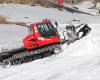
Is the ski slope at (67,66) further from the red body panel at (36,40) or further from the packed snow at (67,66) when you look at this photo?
the red body panel at (36,40)

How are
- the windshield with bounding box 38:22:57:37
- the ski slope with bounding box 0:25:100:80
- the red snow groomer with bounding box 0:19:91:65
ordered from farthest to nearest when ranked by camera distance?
the windshield with bounding box 38:22:57:37
the red snow groomer with bounding box 0:19:91:65
the ski slope with bounding box 0:25:100:80

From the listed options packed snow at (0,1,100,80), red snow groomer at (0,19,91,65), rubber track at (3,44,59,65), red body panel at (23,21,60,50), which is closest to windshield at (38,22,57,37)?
red snow groomer at (0,19,91,65)

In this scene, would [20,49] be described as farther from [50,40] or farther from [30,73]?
[30,73]

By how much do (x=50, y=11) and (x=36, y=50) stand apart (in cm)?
3055

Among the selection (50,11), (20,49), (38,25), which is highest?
(38,25)

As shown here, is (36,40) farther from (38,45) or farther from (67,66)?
(67,66)

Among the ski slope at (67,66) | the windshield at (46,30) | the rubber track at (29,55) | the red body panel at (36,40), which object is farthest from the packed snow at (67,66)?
the windshield at (46,30)

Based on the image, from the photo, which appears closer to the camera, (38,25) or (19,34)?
(38,25)

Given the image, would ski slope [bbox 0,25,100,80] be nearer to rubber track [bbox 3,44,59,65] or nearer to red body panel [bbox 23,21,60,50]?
rubber track [bbox 3,44,59,65]

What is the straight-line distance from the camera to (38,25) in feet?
60.0

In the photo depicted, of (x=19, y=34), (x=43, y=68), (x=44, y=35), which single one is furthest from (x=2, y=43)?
(x=43, y=68)

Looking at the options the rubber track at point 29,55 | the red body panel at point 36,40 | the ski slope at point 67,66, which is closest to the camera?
the ski slope at point 67,66

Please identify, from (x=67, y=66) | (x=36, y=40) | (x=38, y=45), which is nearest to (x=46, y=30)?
(x=36, y=40)

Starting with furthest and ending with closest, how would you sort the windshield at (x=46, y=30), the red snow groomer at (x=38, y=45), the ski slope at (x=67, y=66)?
1. the windshield at (x=46, y=30)
2. the red snow groomer at (x=38, y=45)
3. the ski slope at (x=67, y=66)
